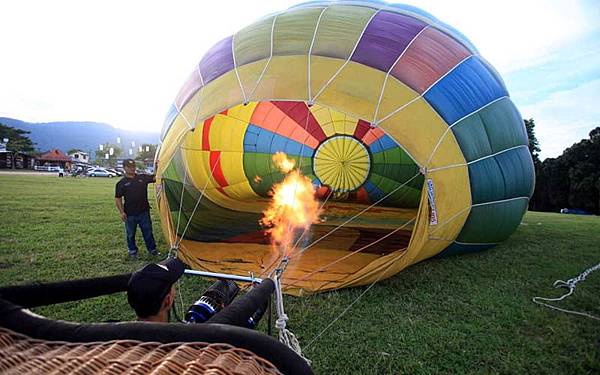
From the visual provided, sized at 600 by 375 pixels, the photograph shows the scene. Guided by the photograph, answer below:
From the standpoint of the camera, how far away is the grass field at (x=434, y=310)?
7.38 feet

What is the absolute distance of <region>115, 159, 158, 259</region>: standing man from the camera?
4449mm

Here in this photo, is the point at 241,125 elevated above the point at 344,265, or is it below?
above

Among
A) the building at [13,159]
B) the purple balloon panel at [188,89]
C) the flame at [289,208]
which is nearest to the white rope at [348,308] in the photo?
the flame at [289,208]

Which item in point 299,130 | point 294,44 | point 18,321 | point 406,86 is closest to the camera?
point 18,321

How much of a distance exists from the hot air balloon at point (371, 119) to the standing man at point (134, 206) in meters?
0.36

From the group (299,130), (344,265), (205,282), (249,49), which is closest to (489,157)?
(344,265)

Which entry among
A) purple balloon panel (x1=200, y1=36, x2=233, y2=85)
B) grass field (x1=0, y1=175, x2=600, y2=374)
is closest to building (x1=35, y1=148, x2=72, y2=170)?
grass field (x1=0, y1=175, x2=600, y2=374)

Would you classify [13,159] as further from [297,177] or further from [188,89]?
[188,89]

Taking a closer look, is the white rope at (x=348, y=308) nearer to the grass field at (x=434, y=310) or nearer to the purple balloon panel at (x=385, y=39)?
the grass field at (x=434, y=310)

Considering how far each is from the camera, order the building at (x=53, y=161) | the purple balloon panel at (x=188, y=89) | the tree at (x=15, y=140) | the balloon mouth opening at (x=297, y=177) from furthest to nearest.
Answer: the building at (x=53, y=161)
the tree at (x=15, y=140)
the balloon mouth opening at (x=297, y=177)
the purple balloon panel at (x=188, y=89)

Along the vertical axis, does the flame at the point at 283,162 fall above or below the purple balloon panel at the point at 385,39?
below

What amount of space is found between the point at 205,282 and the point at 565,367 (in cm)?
259

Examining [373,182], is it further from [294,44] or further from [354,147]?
[294,44]

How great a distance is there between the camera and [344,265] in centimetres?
396
